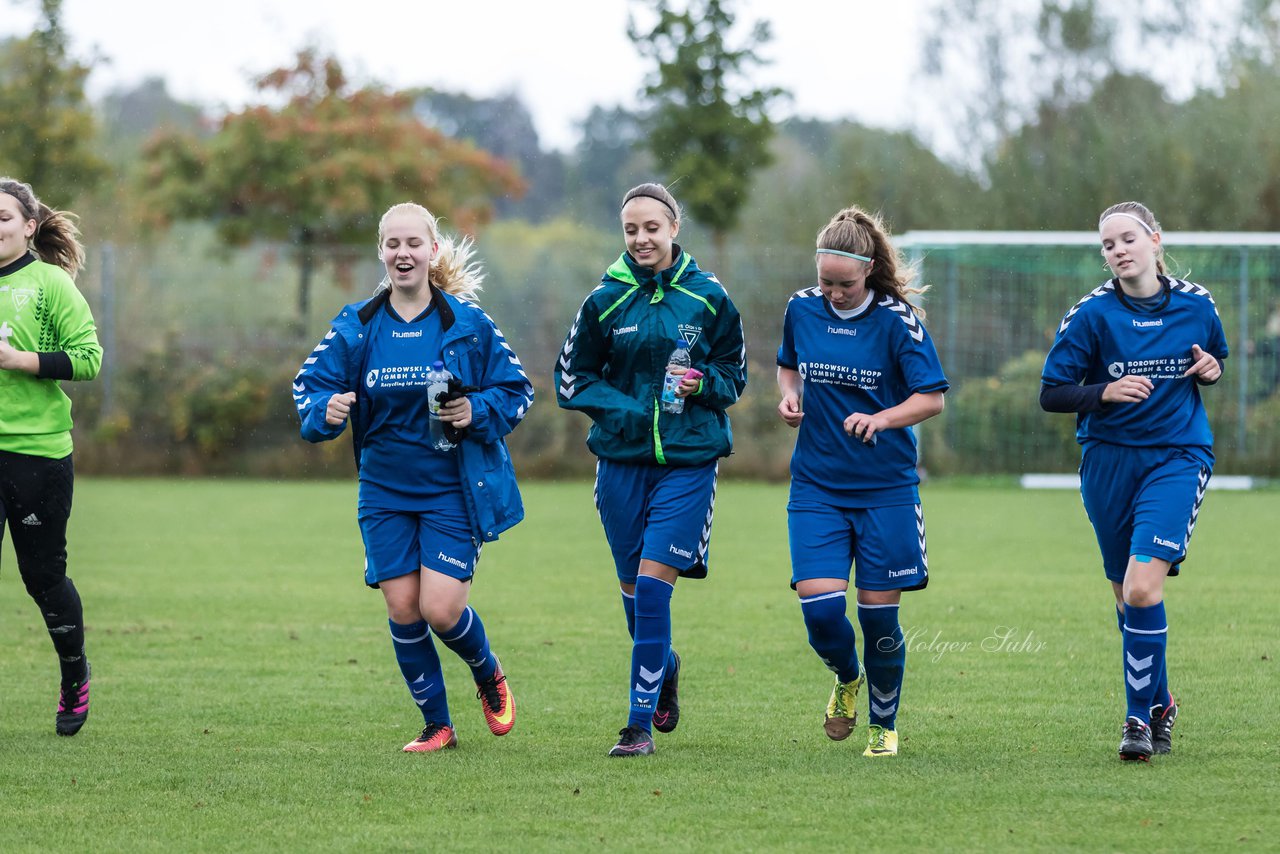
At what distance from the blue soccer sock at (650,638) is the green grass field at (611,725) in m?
0.26

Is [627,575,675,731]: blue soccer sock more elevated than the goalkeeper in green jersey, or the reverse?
the goalkeeper in green jersey

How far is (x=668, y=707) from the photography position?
6.45 m

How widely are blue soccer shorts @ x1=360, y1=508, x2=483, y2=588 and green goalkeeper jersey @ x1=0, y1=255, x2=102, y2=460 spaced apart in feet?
4.29

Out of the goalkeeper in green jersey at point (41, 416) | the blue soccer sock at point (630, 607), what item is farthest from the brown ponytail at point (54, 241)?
the blue soccer sock at point (630, 607)

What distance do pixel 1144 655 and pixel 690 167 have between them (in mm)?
19299

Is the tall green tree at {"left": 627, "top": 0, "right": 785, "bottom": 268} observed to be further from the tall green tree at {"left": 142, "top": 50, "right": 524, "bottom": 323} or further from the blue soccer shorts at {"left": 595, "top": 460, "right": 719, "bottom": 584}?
the blue soccer shorts at {"left": 595, "top": 460, "right": 719, "bottom": 584}

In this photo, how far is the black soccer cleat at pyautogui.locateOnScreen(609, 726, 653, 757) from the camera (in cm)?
594

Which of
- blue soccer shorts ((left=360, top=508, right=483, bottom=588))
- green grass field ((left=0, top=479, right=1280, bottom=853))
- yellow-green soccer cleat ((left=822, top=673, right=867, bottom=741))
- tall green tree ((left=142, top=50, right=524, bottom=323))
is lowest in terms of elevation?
green grass field ((left=0, top=479, right=1280, bottom=853))

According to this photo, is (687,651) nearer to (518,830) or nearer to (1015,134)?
(518,830)

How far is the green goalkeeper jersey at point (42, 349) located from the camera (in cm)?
627

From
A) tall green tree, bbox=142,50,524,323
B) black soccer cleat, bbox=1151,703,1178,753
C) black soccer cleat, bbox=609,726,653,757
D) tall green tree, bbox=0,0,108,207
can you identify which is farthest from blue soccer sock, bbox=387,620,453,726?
tall green tree, bbox=142,50,524,323

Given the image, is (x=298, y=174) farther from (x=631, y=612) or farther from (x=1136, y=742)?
(x=1136, y=742)

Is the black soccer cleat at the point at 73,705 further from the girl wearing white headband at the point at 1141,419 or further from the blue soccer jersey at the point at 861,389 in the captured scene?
the girl wearing white headband at the point at 1141,419

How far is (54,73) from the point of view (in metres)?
25.2
